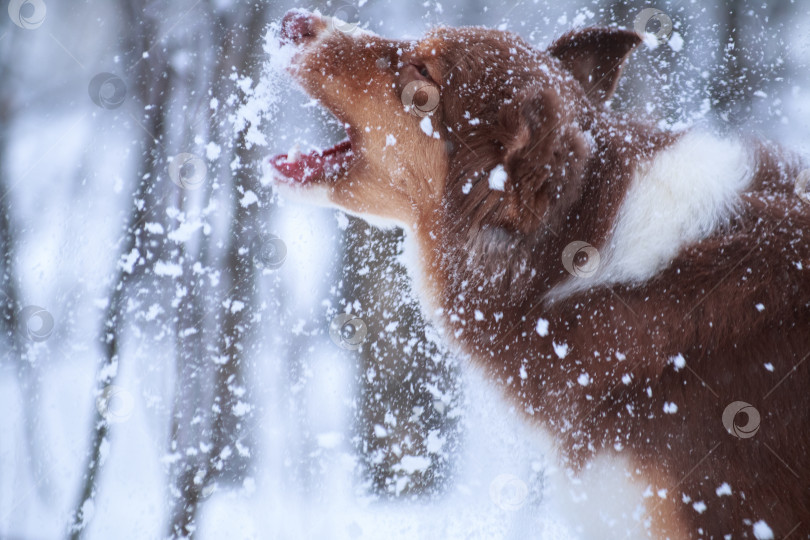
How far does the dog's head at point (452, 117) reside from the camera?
134 centimetres

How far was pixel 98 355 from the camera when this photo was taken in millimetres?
1992

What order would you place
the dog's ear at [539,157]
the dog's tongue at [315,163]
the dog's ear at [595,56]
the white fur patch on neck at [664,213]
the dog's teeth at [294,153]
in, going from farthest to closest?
1. the dog's teeth at [294,153]
2. the dog's tongue at [315,163]
3. the dog's ear at [595,56]
4. the white fur patch on neck at [664,213]
5. the dog's ear at [539,157]

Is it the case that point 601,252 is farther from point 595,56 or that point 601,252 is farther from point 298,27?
point 298,27

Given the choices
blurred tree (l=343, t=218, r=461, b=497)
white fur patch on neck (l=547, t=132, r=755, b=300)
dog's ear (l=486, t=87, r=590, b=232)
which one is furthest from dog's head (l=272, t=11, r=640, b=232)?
blurred tree (l=343, t=218, r=461, b=497)

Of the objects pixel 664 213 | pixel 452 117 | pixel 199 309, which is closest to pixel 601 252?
pixel 664 213

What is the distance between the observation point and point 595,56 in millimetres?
1642

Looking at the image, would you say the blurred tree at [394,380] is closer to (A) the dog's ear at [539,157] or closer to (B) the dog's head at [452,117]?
(B) the dog's head at [452,117]

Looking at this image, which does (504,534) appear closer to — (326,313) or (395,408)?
(395,408)

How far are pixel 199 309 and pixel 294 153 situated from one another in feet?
2.52

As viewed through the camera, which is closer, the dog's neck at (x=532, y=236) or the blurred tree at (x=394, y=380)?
the dog's neck at (x=532, y=236)

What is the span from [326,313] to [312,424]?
455mm

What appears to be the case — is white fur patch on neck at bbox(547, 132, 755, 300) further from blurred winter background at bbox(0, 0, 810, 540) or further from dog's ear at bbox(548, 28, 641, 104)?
blurred winter background at bbox(0, 0, 810, 540)

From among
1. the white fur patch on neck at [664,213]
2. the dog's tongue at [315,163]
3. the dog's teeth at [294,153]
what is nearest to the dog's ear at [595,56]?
the white fur patch on neck at [664,213]

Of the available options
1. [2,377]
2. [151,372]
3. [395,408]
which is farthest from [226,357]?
[2,377]
